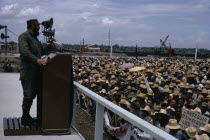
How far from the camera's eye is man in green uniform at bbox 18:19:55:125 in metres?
4.04

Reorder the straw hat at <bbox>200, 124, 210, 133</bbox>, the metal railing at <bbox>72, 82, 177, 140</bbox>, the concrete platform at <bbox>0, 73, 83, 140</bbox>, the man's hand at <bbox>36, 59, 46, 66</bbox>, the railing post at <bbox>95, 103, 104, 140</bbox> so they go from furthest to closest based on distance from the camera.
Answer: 1. the straw hat at <bbox>200, 124, 210, 133</bbox>
2. the concrete platform at <bbox>0, 73, 83, 140</bbox>
3. the man's hand at <bbox>36, 59, 46, 66</bbox>
4. the railing post at <bbox>95, 103, 104, 140</bbox>
5. the metal railing at <bbox>72, 82, 177, 140</bbox>

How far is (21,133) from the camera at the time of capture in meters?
4.21

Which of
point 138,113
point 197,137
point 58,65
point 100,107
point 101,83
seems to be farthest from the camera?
point 101,83

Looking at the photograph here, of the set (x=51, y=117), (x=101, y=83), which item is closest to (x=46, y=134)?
A: (x=51, y=117)

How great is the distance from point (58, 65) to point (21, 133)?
1.07 metres

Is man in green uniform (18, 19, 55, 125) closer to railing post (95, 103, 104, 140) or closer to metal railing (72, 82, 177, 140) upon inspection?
metal railing (72, 82, 177, 140)

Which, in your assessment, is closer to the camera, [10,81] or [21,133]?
[21,133]

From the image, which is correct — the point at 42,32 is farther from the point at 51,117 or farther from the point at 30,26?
the point at 51,117

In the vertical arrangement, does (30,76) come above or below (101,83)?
above

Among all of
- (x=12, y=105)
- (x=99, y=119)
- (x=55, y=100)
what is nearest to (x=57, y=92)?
(x=55, y=100)

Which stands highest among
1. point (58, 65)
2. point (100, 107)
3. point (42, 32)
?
point (42, 32)

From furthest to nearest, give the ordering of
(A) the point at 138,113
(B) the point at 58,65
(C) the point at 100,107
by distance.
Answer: (A) the point at 138,113
(B) the point at 58,65
(C) the point at 100,107

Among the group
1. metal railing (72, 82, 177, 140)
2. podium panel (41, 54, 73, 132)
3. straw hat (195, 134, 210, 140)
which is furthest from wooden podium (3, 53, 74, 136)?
straw hat (195, 134, 210, 140)

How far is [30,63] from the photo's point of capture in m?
4.12
